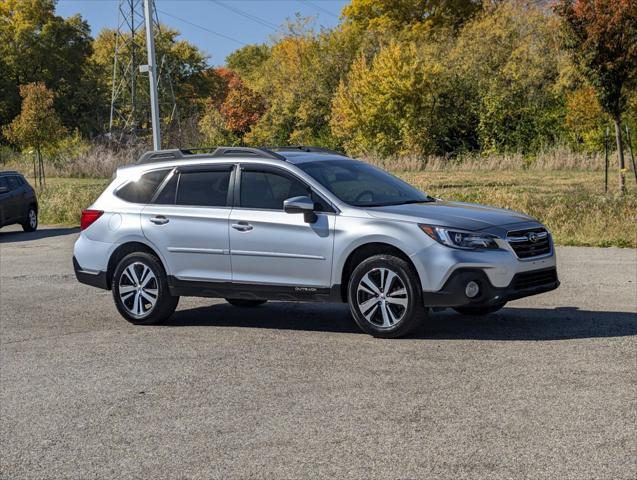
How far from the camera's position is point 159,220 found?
33.4 feet

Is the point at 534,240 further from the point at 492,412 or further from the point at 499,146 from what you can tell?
the point at 499,146

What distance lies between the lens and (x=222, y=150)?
10.1m

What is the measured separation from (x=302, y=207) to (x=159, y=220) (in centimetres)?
177

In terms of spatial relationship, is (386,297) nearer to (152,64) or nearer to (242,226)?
(242,226)

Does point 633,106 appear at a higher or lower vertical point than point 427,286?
higher

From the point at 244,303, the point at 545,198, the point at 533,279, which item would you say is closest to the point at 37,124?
the point at 545,198

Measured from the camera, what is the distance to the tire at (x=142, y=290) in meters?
10.2

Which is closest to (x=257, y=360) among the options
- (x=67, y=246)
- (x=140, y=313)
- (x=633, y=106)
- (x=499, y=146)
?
(x=140, y=313)

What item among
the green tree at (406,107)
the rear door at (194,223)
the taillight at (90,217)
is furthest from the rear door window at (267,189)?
the green tree at (406,107)

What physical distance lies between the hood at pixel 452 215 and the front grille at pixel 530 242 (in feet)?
0.48

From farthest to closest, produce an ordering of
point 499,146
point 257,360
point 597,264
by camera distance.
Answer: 1. point 499,146
2. point 597,264
3. point 257,360

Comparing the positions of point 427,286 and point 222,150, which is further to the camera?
point 222,150

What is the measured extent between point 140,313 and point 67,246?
33.5 feet

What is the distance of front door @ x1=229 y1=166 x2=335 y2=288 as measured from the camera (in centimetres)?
926
